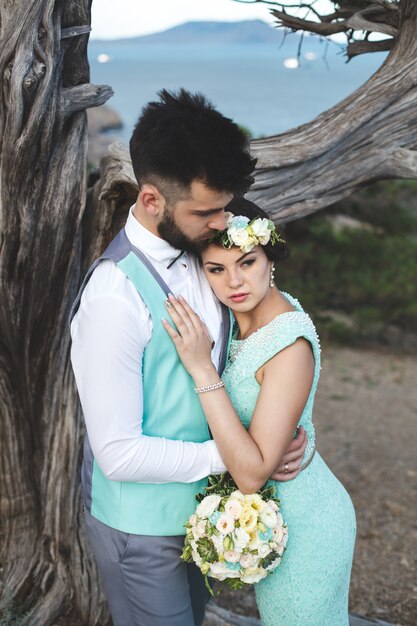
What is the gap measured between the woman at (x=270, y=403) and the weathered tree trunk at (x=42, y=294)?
0.73 metres

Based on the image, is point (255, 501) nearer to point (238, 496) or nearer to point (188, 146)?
point (238, 496)

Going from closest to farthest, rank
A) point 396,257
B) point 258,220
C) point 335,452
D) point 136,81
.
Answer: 1. point 258,220
2. point 335,452
3. point 396,257
4. point 136,81

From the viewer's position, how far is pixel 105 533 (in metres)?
2.35

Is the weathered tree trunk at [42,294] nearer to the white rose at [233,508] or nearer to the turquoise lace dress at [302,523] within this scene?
the turquoise lace dress at [302,523]

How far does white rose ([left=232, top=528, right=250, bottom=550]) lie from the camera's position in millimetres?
2227

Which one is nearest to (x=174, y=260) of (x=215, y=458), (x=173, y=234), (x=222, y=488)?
(x=173, y=234)

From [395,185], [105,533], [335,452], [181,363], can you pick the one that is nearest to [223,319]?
[181,363]

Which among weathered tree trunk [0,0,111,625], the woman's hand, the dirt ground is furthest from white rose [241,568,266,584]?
the dirt ground

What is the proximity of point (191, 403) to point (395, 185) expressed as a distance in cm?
592

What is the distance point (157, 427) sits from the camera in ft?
7.27

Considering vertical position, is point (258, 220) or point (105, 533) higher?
point (258, 220)

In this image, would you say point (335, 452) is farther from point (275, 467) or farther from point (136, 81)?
point (136, 81)

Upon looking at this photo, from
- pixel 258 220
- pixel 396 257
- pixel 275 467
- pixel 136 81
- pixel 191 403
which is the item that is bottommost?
pixel 136 81

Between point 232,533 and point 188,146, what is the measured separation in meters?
1.06
